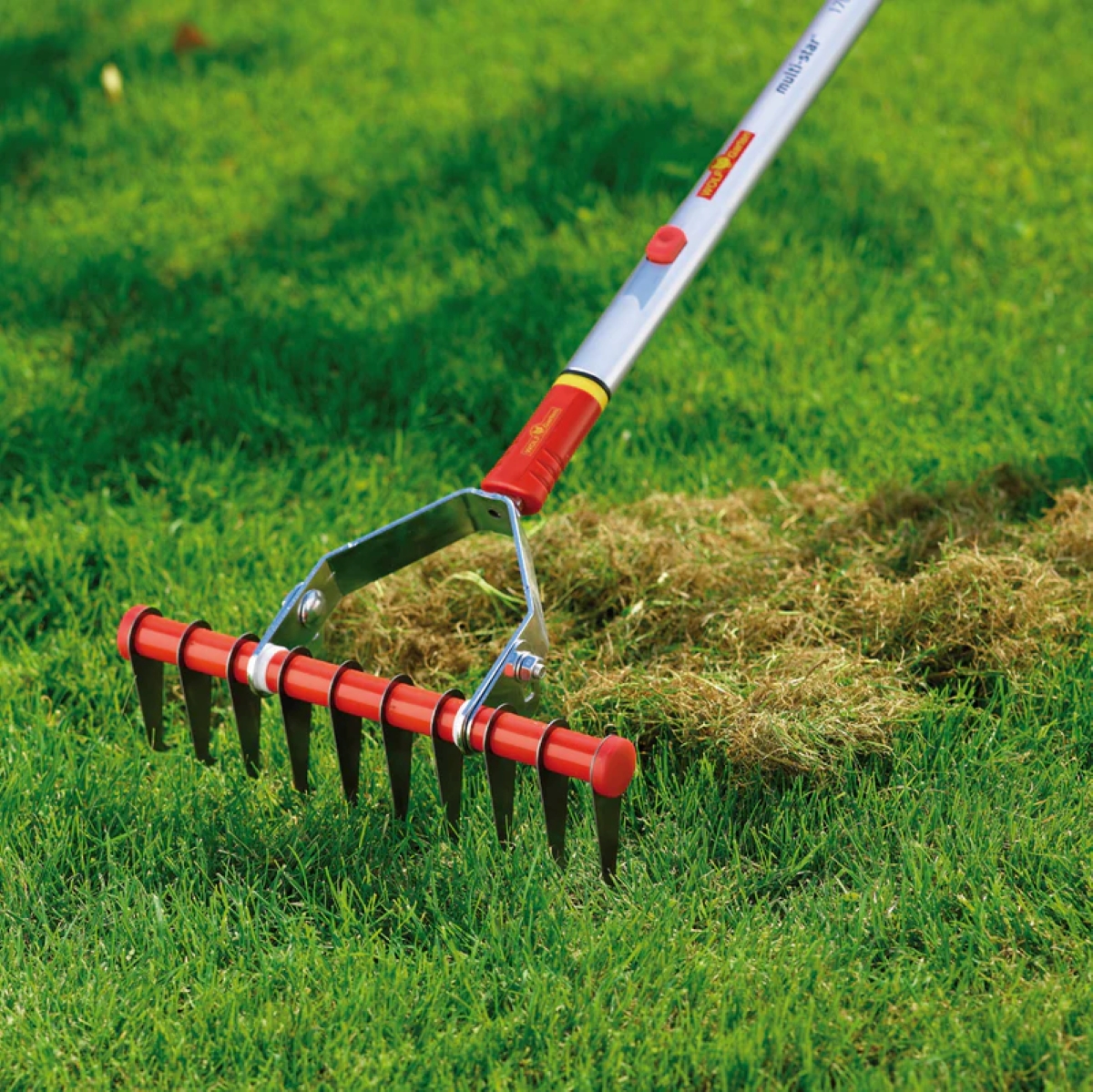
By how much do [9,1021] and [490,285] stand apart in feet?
9.54

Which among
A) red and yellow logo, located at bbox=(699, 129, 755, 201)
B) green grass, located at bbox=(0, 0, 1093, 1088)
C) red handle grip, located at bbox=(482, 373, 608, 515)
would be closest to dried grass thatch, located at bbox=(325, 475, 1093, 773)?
green grass, located at bbox=(0, 0, 1093, 1088)

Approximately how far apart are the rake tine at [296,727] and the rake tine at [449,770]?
284 mm

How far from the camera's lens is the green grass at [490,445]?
215cm

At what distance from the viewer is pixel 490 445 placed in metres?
3.88

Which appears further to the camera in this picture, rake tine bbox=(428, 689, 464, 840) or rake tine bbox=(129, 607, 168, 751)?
rake tine bbox=(129, 607, 168, 751)

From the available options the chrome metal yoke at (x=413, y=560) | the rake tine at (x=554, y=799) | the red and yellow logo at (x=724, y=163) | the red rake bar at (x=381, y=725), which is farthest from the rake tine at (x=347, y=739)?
the red and yellow logo at (x=724, y=163)

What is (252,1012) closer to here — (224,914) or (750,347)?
(224,914)

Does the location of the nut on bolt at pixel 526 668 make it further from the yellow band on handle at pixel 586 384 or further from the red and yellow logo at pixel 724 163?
the red and yellow logo at pixel 724 163

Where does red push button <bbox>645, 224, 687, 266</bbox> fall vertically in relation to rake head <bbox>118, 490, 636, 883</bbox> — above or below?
above

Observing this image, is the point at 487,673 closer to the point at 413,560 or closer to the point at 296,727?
the point at 413,560

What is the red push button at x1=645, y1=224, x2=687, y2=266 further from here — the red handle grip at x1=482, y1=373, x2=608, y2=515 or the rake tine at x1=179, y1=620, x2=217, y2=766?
the rake tine at x1=179, y1=620, x2=217, y2=766

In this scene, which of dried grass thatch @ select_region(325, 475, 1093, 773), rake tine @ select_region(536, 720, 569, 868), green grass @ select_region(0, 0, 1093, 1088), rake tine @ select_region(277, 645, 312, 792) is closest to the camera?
green grass @ select_region(0, 0, 1093, 1088)

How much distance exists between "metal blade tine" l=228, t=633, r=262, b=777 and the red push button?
1.18 meters

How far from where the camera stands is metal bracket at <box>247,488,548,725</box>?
2369mm
